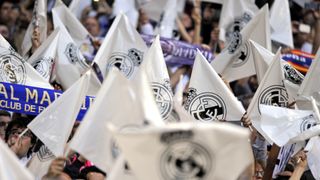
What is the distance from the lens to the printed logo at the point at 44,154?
9.29 m

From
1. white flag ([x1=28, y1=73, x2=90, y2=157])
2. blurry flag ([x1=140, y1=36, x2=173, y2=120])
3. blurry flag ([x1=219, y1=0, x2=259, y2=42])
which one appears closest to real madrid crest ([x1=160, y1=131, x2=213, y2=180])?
white flag ([x1=28, y1=73, x2=90, y2=157])

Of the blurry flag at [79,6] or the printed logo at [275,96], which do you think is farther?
the blurry flag at [79,6]

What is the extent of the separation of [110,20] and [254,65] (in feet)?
12.7

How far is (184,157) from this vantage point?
21.0 ft

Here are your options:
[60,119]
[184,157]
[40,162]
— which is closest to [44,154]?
[40,162]

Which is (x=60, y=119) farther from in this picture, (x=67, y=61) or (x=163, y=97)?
(x=67, y=61)

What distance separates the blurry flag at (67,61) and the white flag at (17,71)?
1.01 metres

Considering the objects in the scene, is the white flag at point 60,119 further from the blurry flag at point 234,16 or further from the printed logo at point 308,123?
the blurry flag at point 234,16

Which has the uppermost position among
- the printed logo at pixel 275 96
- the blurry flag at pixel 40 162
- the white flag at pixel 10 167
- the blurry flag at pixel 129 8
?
the white flag at pixel 10 167

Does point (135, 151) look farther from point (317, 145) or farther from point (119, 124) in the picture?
point (317, 145)

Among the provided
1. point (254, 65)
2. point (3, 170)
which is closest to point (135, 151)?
point (3, 170)

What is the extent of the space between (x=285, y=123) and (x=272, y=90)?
767 millimetres

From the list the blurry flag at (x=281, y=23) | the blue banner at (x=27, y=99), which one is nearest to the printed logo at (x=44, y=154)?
the blue banner at (x=27, y=99)

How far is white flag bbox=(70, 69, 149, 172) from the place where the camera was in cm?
691
